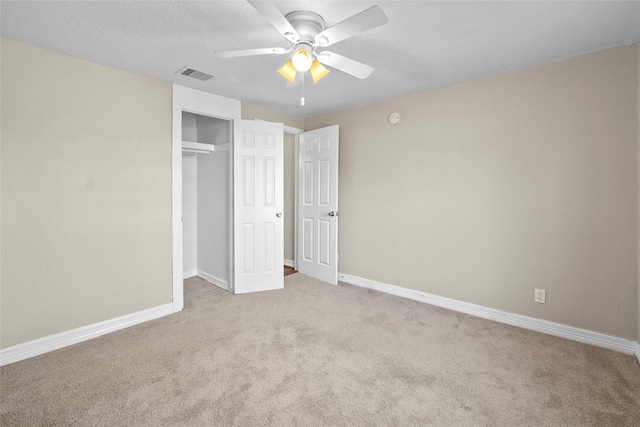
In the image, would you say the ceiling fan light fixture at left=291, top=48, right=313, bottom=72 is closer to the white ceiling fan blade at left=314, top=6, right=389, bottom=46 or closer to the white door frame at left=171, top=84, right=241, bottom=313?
the white ceiling fan blade at left=314, top=6, right=389, bottom=46

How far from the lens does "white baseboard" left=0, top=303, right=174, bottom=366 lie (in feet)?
7.32

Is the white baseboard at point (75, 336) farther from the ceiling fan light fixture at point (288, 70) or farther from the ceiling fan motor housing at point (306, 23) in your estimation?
the ceiling fan motor housing at point (306, 23)

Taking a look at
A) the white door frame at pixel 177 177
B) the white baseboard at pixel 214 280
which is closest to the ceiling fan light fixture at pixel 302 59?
the white door frame at pixel 177 177

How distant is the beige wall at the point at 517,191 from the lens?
2.34 meters

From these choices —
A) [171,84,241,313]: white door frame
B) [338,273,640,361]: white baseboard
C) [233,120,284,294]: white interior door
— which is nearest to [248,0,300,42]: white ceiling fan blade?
[171,84,241,313]: white door frame

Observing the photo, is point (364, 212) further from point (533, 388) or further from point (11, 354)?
point (11, 354)

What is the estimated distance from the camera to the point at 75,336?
98.7 inches

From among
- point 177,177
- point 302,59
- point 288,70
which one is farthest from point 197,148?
point 302,59

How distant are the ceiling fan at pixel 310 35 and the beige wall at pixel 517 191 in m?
1.54

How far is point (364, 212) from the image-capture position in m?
3.90

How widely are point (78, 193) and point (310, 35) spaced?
2253 mm

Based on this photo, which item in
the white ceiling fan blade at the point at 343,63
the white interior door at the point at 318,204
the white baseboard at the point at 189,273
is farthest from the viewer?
the white baseboard at the point at 189,273

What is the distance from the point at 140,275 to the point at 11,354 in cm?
98

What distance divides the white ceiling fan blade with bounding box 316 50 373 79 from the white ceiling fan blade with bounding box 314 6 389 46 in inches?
5.8
